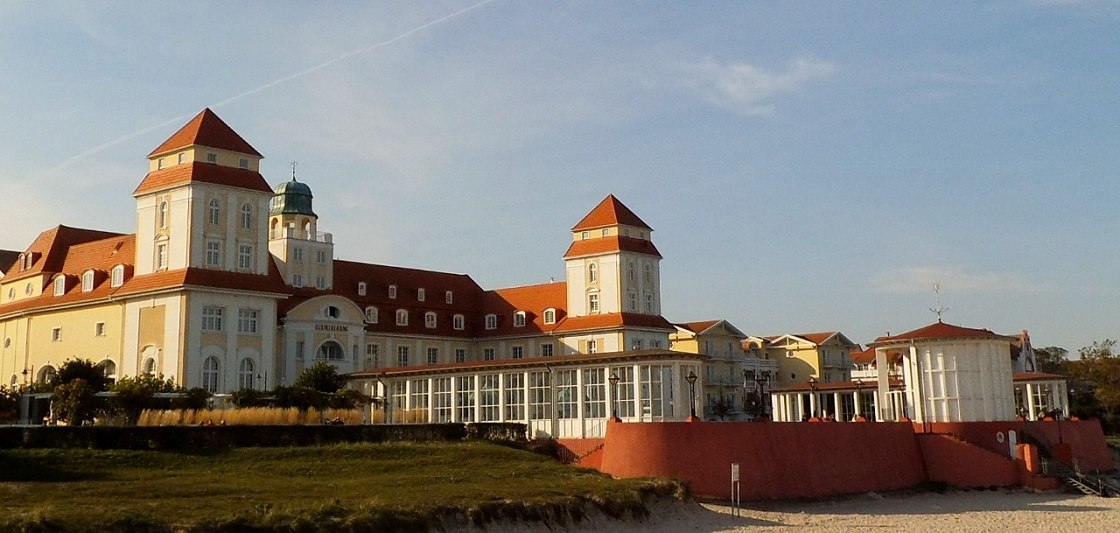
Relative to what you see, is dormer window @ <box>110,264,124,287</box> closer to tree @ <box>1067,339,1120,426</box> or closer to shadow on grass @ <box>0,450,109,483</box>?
shadow on grass @ <box>0,450,109,483</box>

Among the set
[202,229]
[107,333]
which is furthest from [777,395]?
[107,333]

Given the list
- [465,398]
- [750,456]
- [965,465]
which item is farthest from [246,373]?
[965,465]

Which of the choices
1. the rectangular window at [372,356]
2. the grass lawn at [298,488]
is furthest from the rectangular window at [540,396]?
the rectangular window at [372,356]

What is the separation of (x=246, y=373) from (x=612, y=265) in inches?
998

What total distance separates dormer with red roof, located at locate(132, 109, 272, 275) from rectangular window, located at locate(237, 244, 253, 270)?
0.05 m

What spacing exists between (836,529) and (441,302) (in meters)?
49.6

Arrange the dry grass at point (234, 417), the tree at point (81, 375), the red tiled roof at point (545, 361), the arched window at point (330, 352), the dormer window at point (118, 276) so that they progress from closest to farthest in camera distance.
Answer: the dry grass at point (234, 417)
the red tiled roof at point (545, 361)
the tree at point (81, 375)
the dormer window at point (118, 276)
the arched window at point (330, 352)

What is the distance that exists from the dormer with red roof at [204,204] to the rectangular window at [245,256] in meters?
A: 0.05

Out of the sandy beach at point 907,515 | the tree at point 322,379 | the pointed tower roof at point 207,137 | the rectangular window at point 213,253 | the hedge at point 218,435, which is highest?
the pointed tower roof at point 207,137

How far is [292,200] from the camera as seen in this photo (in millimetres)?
73750

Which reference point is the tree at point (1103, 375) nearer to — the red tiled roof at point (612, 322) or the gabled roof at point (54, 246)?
the red tiled roof at point (612, 322)

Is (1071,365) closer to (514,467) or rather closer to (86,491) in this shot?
(514,467)

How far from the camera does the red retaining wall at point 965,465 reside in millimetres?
43156

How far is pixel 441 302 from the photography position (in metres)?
78.2
